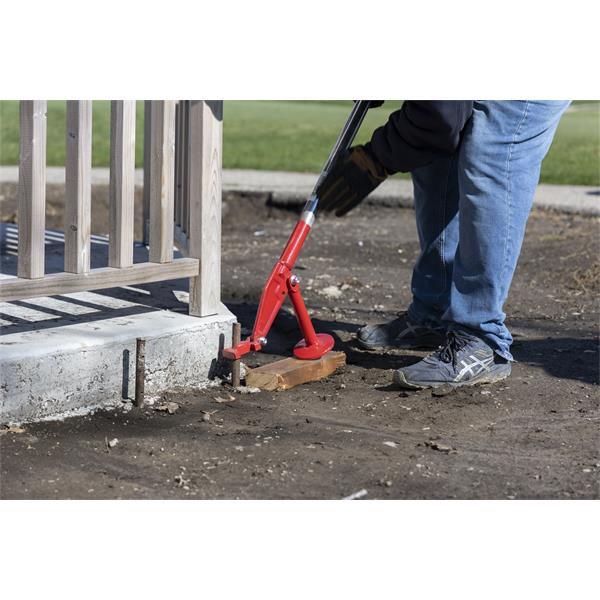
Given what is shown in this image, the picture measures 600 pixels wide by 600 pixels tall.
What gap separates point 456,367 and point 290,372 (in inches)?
23.1

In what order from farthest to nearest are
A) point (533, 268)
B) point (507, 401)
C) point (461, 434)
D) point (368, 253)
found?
point (368, 253), point (533, 268), point (507, 401), point (461, 434)

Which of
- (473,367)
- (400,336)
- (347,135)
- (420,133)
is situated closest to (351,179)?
(347,135)

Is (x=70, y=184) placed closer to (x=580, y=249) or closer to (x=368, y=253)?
(x=368, y=253)

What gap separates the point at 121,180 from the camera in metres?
3.34

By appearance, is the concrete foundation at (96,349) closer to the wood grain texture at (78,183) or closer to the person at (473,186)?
the wood grain texture at (78,183)

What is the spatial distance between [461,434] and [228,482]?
0.83m

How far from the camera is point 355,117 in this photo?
3641mm

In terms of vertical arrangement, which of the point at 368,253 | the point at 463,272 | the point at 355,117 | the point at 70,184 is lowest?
the point at 368,253

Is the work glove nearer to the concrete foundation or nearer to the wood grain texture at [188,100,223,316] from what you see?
the wood grain texture at [188,100,223,316]

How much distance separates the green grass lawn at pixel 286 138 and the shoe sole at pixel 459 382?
209 inches

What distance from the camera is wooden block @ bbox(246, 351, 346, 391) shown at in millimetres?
3619

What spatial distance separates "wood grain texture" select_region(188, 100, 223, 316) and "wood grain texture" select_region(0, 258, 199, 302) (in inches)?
2.4

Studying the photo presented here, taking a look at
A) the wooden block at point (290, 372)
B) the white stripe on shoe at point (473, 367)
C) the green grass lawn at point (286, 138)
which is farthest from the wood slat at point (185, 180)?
the green grass lawn at point (286, 138)

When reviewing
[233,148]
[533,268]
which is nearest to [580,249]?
[533,268]
